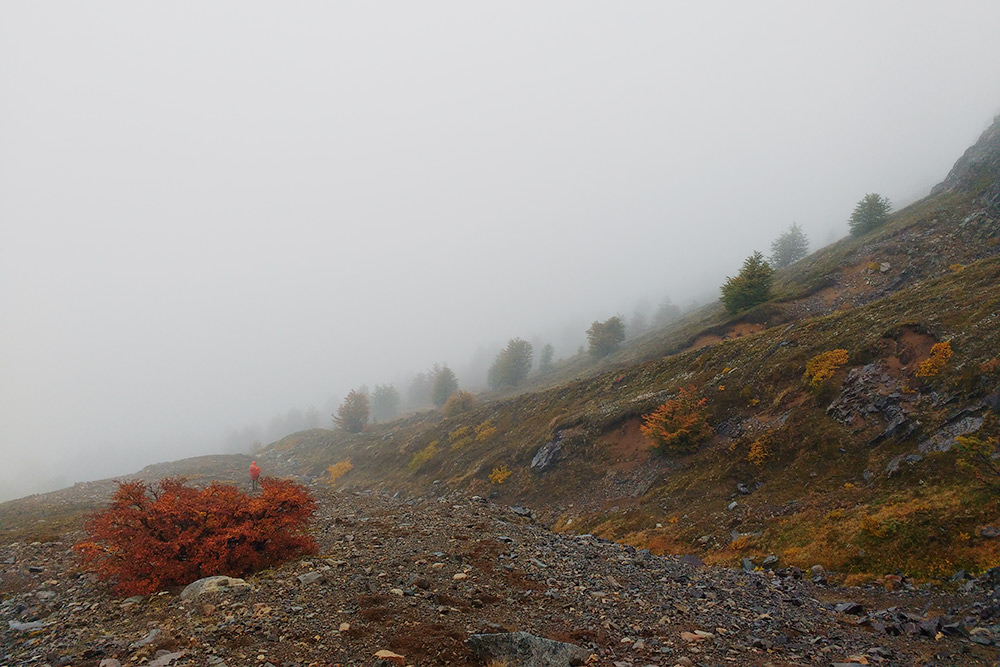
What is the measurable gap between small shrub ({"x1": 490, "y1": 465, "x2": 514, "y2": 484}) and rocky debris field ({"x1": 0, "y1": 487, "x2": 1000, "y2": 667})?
651 inches

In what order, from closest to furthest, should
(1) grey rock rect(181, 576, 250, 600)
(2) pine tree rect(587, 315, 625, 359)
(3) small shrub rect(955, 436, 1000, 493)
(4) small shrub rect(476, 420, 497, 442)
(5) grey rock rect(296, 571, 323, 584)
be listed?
1. (1) grey rock rect(181, 576, 250, 600)
2. (5) grey rock rect(296, 571, 323, 584)
3. (3) small shrub rect(955, 436, 1000, 493)
4. (4) small shrub rect(476, 420, 497, 442)
5. (2) pine tree rect(587, 315, 625, 359)

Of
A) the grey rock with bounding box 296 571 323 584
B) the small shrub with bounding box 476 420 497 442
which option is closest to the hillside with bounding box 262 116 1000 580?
the small shrub with bounding box 476 420 497 442

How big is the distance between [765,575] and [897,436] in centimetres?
855

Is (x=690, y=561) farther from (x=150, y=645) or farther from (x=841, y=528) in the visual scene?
(x=150, y=645)

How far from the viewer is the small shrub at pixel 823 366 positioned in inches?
821

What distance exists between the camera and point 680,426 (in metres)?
23.1

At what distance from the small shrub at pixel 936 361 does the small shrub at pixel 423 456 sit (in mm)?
37828

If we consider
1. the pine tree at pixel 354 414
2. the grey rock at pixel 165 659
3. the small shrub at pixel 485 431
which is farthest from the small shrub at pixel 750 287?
the pine tree at pixel 354 414

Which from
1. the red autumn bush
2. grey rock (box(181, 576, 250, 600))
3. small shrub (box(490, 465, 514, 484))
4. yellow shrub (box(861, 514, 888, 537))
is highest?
the red autumn bush

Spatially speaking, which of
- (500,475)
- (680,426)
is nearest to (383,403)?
(500,475)

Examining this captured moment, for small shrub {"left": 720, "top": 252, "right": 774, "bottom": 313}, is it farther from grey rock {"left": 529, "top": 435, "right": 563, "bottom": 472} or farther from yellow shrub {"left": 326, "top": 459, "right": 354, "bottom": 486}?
yellow shrub {"left": 326, "top": 459, "right": 354, "bottom": 486}

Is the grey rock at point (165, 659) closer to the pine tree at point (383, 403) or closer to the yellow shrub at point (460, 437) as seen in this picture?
the yellow shrub at point (460, 437)

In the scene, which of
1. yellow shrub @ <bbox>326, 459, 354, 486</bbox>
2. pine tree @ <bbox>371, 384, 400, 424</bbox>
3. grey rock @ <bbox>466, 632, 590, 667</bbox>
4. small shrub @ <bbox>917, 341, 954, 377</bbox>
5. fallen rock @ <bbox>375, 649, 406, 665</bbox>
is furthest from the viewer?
pine tree @ <bbox>371, 384, 400, 424</bbox>

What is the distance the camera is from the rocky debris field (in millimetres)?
7820
